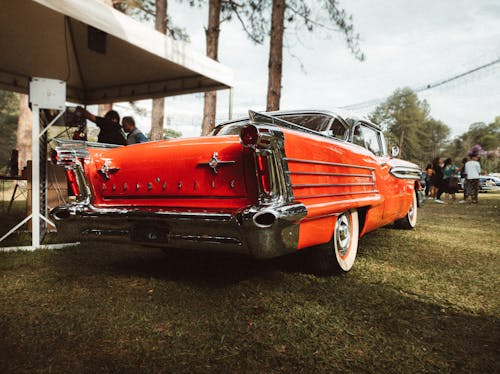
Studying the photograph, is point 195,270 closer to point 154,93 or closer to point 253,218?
point 253,218

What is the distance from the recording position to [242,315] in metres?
2.19

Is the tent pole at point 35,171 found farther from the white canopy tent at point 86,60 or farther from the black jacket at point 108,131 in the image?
the black jacket at point 108,131

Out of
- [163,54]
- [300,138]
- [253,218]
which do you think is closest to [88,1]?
[163,54]

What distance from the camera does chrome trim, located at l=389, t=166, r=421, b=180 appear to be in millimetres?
4382

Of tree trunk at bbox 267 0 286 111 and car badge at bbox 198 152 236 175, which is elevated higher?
tree trunk at bbox 267 0 286 111

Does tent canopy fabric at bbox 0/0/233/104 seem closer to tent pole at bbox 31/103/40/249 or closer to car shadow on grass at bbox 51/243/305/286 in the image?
tent pole at bbox 31/103/40/249

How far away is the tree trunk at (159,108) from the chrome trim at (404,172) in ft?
22.4

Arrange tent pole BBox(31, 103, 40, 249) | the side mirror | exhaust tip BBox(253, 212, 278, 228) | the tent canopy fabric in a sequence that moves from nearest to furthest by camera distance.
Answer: exhaust tip BBox(253, 212, 278, 228), tent pole BBox(31, 103, 40, 249), the tent canopy fabric, the side mirror

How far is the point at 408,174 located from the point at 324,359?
375 centimetres

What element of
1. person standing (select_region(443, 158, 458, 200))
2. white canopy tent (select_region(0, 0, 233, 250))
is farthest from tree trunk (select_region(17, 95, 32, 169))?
person standing (select_region(443, 158, 458, 200))

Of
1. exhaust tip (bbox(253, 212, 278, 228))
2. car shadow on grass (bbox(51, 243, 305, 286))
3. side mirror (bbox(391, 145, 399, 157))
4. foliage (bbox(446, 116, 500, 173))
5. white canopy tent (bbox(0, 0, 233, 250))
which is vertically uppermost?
foliage (bbox(446, 116, 500, 173))

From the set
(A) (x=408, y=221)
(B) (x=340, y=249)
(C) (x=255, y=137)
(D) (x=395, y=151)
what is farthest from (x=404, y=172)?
(C) (x=255, y=137)

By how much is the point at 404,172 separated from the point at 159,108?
7.62m

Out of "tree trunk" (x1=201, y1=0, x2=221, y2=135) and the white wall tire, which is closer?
the white wall tire
